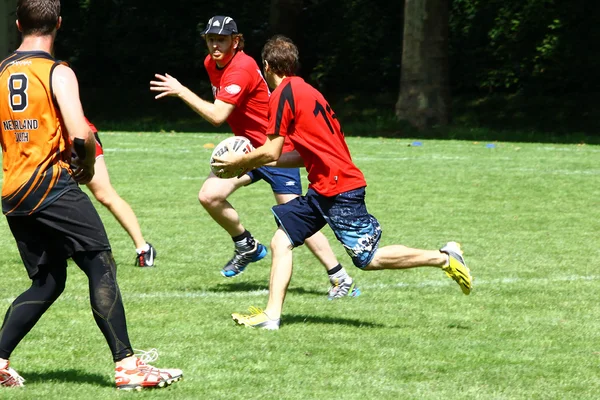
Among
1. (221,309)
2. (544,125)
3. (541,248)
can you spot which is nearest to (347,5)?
(544,125)

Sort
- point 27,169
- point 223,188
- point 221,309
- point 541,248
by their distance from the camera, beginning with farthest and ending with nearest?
point 541,248 → point 223,188 → point 221,309 → point 27,169

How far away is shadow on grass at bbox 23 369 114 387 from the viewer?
5477mm

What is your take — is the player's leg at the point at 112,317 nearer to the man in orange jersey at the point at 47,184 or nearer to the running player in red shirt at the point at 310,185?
the man in orange jersey at the point at 47,184

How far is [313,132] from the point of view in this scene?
6.86m

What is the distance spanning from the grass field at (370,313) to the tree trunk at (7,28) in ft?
53.7

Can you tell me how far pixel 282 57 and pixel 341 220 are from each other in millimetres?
1086

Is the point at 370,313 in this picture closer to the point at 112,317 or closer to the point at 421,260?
the point at 421,260

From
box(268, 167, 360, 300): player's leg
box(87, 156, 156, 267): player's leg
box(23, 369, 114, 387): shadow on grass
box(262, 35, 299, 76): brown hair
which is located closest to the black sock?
box(268, 167, 360, 300): player's leg

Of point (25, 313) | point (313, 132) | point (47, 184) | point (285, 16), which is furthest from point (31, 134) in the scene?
point (285, 16)

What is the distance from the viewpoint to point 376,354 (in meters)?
6.13

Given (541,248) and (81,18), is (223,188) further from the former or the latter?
(81,18)

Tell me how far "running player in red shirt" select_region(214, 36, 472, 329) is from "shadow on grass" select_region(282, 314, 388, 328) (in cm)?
32

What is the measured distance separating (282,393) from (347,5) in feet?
85.1

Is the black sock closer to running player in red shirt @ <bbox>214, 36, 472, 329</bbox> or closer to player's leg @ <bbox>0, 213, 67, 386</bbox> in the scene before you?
running player in red shirt @ <bbox>214, 36, 472, 329</bbox>
